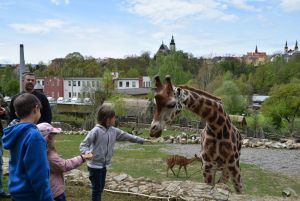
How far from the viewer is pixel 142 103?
130ft

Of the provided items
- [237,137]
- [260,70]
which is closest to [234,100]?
[260,70]

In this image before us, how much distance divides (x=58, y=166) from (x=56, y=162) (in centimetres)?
5

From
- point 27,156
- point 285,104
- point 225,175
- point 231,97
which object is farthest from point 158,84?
point 231,97

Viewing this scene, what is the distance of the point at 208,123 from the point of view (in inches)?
215

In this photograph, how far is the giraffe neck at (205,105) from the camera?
521cm

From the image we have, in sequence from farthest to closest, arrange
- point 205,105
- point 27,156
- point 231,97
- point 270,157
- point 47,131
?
point 231,97 → point 270,157 → point 205,105 → point 47,131 → point 27,156

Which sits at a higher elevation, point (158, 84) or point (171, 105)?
point (158, 84)

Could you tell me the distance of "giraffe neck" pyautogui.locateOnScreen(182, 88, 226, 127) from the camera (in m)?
5.21

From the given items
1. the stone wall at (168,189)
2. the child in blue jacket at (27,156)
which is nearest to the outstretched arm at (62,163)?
the child in blue jacket at (27,156)

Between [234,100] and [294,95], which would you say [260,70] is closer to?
[234,100]

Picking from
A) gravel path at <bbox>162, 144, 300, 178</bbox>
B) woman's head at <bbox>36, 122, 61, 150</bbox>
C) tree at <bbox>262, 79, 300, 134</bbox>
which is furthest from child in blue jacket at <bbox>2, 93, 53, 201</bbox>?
tree at <bbox>262, 79, 300, 134</bbox>

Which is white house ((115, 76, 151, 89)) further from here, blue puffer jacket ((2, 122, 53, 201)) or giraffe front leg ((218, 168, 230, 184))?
blue puffer jacket ((2, 122, 53, 201))

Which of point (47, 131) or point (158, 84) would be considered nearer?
point (47, 131)

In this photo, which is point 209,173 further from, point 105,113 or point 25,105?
point 25,105
